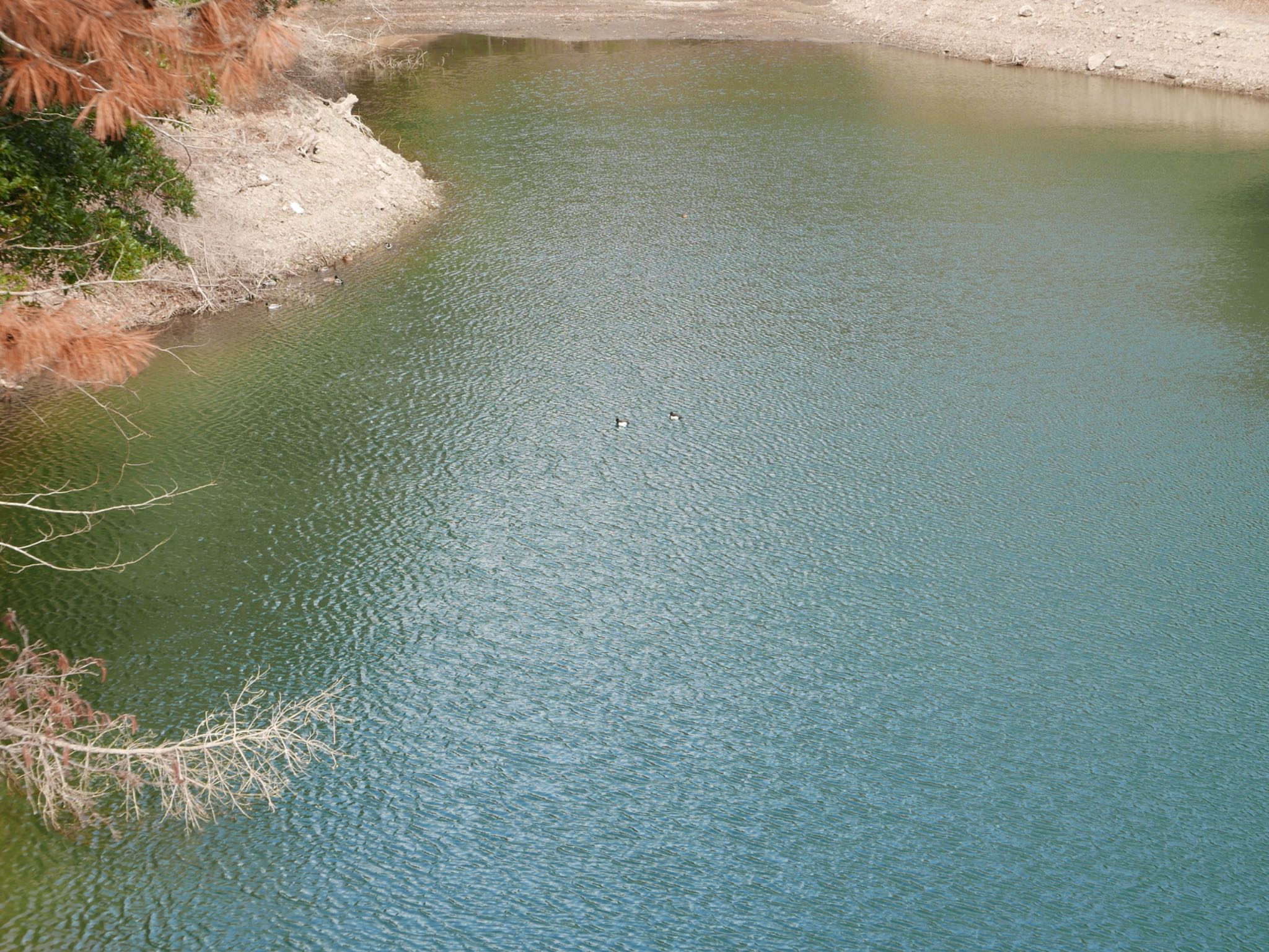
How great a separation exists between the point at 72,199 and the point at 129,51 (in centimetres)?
259

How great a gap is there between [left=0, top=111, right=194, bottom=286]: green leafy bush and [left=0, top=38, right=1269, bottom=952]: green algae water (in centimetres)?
213

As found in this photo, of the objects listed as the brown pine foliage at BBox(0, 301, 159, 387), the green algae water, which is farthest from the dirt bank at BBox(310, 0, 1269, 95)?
the brown pine foliage at BBox(0, 301, 159, 387)

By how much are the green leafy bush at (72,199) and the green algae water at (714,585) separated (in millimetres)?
2134

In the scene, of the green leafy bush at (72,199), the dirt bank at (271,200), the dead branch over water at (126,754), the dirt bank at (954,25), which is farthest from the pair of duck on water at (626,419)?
the dirt bank at (954,25)

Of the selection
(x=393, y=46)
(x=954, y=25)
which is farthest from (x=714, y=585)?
(x=954, y=25)

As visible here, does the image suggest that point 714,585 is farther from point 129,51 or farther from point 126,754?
point 129,51

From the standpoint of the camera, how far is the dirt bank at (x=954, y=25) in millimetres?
23453

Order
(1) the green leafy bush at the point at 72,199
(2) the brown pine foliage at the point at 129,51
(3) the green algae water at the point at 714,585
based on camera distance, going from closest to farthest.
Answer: (2) the brown pine foliage at the point at 129,51 < (3) the green algae water at the point at 714,585 < (1) the green leafy bush at the point at 72,199

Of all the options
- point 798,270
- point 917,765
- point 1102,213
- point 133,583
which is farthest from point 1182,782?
point 1102,213

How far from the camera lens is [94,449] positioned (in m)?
10.3

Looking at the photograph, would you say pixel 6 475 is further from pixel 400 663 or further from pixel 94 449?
pixel 400 663

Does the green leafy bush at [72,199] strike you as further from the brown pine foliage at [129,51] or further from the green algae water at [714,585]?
the green algae water at [714,585]

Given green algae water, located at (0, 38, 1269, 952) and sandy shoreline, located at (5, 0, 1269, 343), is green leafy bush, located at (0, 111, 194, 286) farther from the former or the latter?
green algae water, located at (0, 38, 1269, 952)

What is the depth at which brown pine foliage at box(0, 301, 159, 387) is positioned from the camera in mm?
6117
